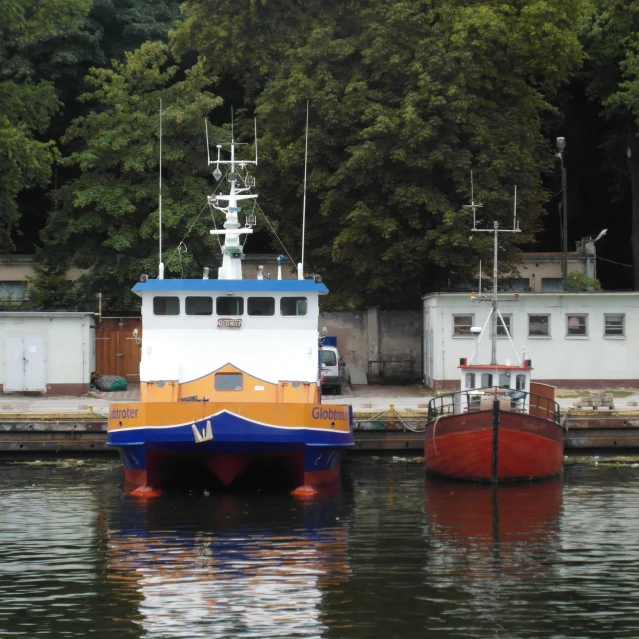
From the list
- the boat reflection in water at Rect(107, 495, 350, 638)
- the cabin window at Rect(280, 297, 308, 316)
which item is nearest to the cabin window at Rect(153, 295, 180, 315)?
the cabin window at Rect(280, 297, 308, 316)

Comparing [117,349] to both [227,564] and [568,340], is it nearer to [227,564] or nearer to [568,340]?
[568,340]

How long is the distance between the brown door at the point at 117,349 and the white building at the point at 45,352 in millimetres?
3016

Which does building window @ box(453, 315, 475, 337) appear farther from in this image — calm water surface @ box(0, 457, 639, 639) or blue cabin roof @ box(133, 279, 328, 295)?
blue cabin roof @ box(133, 279, 328, 295)

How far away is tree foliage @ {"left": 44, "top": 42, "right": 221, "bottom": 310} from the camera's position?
1757 inches

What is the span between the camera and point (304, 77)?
4241cm

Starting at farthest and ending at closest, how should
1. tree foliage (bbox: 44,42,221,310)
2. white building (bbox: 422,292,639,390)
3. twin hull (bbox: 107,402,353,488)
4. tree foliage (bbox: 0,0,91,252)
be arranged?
tree foliage (bbox: 44,42,221,310), tree foliage (bbox: 0,0,91,252), white building (bbox: 422,292,639,390), twin hull (bbox: 107,402,353,488)

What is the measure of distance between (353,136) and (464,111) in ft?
13.6

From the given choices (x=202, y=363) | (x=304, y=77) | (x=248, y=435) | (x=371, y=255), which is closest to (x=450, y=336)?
(x=371, y=255)

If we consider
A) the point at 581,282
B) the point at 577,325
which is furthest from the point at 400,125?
the point at 581,282

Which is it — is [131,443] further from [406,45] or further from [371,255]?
[406,45]

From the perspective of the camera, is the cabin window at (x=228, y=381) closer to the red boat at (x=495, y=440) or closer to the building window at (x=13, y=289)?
the red boat at (x=495, y=440)

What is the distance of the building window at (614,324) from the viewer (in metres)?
40.1

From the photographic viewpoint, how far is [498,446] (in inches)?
996

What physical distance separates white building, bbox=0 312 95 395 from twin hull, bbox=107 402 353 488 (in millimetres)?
13137
